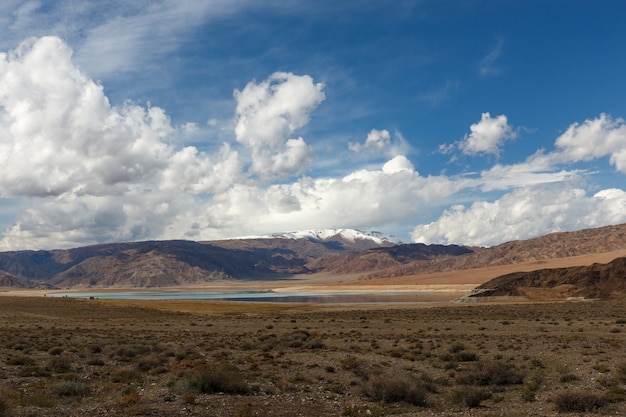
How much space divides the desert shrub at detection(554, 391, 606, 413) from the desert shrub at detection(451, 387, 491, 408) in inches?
85.6

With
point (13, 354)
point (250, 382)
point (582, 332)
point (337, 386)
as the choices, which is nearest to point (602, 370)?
point (337, 386)

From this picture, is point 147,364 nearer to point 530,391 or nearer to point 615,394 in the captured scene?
point 530,391

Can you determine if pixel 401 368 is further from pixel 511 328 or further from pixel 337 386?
pixel 511 328

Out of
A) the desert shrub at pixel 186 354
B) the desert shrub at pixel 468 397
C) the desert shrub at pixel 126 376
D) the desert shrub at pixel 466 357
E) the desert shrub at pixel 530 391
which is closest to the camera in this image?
the desert shrub at pixel 468 397

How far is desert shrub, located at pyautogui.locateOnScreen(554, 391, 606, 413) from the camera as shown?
15.0 meters

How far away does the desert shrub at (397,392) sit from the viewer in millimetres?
16859

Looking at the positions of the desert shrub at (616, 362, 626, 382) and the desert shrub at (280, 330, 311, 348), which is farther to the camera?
the desert shrub at (280, 330, 311, 348)

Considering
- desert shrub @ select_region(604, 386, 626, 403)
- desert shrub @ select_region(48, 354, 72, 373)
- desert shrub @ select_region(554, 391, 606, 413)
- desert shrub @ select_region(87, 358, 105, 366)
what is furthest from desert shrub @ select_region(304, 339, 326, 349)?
desert shrub @ select_region(554, 391, 606, 413)

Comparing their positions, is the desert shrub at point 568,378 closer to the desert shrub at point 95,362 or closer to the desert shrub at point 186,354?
the desert shrub at point 186,354

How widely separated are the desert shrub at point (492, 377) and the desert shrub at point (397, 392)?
11.2ft

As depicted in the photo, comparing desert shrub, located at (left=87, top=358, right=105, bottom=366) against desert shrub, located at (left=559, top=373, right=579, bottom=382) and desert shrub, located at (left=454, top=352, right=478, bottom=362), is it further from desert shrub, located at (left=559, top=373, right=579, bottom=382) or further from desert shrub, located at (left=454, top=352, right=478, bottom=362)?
desert shrub, located at (left=559, top=373, right=579, bottom=382)

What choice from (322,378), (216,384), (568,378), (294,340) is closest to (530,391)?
(568,378)

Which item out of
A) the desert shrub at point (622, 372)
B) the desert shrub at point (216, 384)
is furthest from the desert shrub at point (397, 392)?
the desert shrub at point (622, 372)

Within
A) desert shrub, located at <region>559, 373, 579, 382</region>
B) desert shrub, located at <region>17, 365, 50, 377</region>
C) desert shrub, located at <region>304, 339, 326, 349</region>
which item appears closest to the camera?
desert shrub, located at <region>559, 373, 579, 382</region>
